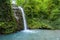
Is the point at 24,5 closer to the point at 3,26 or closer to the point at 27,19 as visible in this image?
the point at 27,19

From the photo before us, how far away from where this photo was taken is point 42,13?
90.2 ft

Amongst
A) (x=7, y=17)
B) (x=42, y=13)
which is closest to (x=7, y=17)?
(x=7, y=17)

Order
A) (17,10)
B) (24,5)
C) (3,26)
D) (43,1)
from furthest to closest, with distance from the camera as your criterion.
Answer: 1. (43,1)
2. (24,5)
3. (17,10)
4. (3,26)

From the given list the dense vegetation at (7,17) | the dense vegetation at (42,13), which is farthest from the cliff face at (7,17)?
the dense vegetation at (42,13)

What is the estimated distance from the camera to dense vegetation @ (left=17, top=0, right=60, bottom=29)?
2506 centimetres

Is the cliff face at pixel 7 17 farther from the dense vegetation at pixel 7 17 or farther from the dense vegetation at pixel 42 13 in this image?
the dense vegetation at pixel 42 13

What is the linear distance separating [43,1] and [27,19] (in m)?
4.16

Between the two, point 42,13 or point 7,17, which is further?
point 42,13

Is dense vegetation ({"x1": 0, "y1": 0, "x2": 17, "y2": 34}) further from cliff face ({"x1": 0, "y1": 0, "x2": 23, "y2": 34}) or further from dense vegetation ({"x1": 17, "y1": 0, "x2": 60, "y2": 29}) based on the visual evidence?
dense vegetation ({"x1": 17, "y1": 0, "x2": 60, "y2": 29})

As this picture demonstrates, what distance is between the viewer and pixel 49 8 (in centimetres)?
2830

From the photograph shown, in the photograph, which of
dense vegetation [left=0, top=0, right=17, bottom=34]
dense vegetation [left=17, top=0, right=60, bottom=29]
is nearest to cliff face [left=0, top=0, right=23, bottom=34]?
dense vegetation [left=0, top=0, right=17, bottom=34]

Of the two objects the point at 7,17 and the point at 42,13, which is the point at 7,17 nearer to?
the point at 7,17

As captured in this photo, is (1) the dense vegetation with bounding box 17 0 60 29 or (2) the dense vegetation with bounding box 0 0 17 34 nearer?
(2) the dense vegetation with bounding box 0 0 17 34

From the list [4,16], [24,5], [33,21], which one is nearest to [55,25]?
[33,21]
